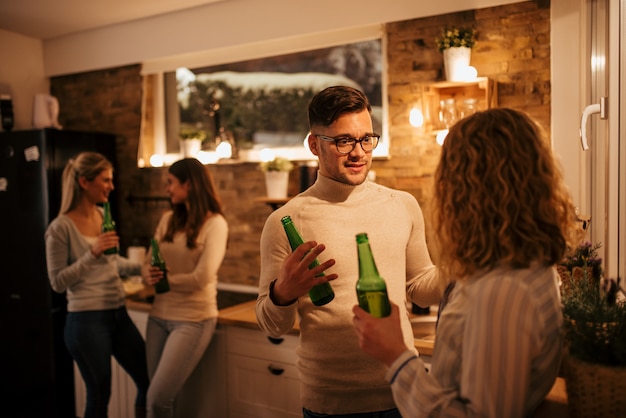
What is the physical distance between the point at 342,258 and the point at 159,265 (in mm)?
1440

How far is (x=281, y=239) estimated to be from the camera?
162 cm

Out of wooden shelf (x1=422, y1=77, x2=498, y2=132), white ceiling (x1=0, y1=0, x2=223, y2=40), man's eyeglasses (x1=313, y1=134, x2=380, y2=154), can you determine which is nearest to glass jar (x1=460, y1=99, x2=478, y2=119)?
wooden shelf (x1=422, y1=77, x2=498, y2=132)

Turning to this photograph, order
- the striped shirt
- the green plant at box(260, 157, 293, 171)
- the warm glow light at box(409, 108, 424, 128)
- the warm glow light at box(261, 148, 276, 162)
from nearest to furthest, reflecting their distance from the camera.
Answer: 1. the striped shirt
2. the warm glow light at box(409, 108, 424, 128)
3. the green plant at box(260, 157, 293, 171)
4. the warm glow light at box(261, 148, 276, 162)

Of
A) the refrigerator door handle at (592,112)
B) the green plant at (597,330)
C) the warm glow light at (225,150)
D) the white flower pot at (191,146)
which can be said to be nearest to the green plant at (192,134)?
the white flower pot at (191,146)

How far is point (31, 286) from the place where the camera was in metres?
3.83

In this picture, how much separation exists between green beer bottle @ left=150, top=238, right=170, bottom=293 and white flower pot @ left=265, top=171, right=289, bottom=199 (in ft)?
2.85

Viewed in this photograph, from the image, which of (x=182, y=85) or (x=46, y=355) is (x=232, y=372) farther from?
(x=182, y=85)

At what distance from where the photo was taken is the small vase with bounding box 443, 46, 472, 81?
2.82m

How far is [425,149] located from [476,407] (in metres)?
2.32

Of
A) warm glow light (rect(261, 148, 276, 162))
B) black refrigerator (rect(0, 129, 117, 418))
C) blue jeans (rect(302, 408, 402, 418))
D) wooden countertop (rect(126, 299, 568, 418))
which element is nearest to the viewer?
wooden countertop (rect(126, 299, 568, 418))

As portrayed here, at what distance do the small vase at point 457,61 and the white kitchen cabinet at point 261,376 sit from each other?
5.00 feet

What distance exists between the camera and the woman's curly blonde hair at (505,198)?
975 mm

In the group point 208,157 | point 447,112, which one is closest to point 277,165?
Result: point 208,157

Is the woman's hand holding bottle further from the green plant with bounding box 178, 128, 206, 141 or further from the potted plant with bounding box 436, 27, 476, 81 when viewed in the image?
the potted plant with bounding box 436, 27, 476, 81
